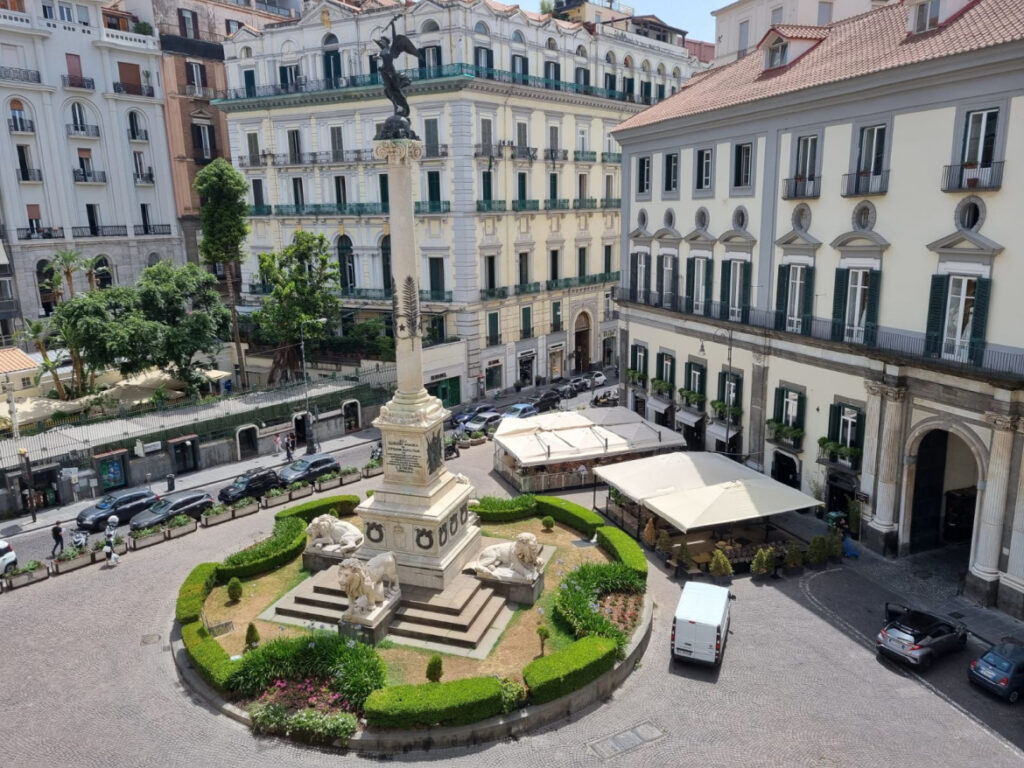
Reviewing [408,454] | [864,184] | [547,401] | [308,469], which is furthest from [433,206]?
[408,454]

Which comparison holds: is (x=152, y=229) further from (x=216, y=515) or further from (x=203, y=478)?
(x=216, y=515)

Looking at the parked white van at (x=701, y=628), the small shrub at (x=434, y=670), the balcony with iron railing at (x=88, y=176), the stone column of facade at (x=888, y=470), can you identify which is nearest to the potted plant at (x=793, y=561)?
the stone column of facade at (x=888, y=470)

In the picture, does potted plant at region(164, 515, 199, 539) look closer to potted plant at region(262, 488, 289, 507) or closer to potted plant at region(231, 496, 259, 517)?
potted plant at region(231, 496, 259, 517)

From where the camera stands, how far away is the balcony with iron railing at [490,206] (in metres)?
51.5

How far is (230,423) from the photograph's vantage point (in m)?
42.5

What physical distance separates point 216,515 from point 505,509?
42.2 ft

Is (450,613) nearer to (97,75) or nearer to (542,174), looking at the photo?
(542,174)

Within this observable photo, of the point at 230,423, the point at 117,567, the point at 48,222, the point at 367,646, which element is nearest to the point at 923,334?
the point at 367,646

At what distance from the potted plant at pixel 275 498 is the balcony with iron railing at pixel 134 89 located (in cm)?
4426

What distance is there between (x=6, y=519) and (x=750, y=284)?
36.2 meters

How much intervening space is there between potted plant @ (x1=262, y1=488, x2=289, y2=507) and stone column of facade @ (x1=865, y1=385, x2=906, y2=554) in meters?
25.4

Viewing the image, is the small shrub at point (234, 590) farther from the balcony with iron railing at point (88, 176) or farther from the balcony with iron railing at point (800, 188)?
the balcony with iron railing at point (88, 176)

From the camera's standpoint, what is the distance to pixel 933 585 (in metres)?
26.4

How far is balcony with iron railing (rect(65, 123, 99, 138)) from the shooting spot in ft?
195
